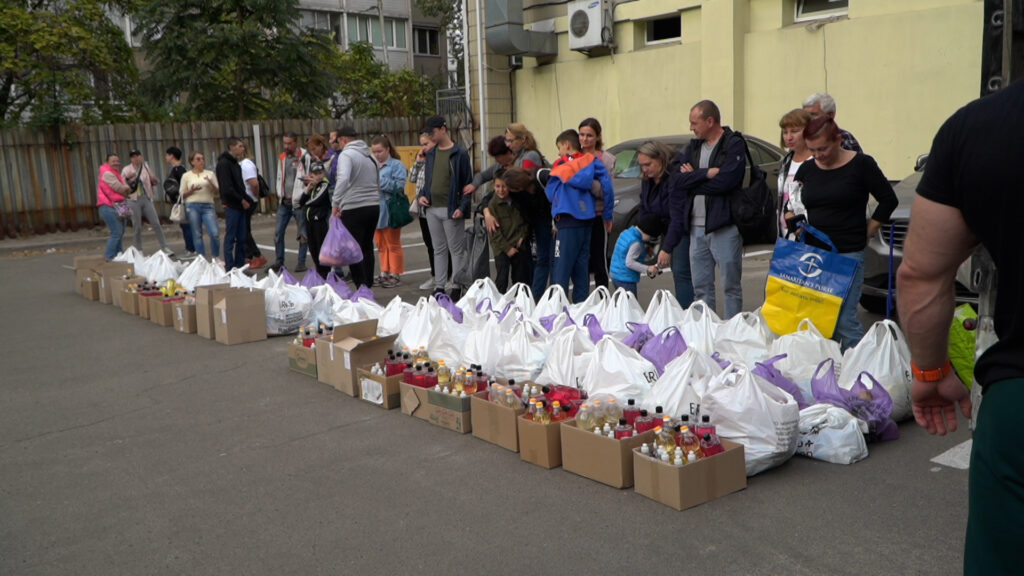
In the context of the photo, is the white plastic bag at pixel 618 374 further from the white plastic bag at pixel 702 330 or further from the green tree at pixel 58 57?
the green tree at pixel 58 57

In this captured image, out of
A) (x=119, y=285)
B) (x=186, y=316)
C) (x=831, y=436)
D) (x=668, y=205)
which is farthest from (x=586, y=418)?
(x=119, y=285)

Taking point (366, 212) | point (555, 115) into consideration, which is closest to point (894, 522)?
point (366, 212)

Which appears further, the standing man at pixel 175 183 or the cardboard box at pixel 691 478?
the standing man at pixel 175 183

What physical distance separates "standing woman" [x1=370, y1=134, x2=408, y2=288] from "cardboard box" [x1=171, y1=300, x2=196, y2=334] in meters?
2.72

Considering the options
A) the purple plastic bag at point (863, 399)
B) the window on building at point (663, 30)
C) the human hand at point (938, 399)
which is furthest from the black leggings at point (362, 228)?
the window on building at point (663, 30)

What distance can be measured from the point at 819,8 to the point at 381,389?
1149 centimetres

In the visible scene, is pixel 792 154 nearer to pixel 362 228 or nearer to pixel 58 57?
pixel 362 228

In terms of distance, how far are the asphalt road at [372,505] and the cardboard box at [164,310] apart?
268cm

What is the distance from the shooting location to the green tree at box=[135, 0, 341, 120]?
2231 cm

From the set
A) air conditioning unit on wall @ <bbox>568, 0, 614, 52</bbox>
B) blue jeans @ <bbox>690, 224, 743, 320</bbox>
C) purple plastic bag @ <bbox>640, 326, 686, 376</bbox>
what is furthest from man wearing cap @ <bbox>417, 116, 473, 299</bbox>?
air conditioning unit on wall @ <bbox>568, 0, 614, 52</bbox>

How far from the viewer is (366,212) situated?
389 inches

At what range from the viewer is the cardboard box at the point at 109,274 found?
34.6 ft

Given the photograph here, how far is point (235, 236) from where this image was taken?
39.0 ft

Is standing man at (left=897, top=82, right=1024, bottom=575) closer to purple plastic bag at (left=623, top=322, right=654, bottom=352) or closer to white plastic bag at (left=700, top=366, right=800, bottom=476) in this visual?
white plastic bag at (left=700, top=366, right=800, bottom=476)
